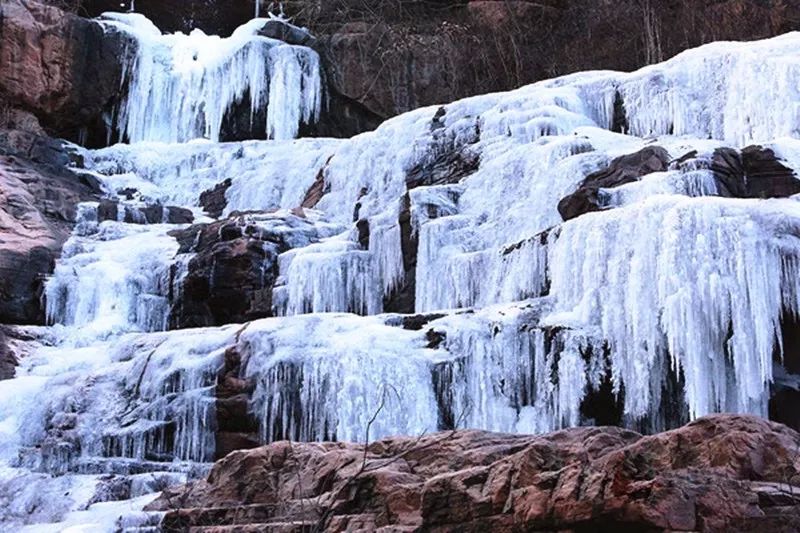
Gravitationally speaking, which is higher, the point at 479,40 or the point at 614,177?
the point at 479,40

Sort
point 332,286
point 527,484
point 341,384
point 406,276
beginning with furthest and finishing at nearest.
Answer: point 332,286, point 406,276, point 341,384, point 527,484

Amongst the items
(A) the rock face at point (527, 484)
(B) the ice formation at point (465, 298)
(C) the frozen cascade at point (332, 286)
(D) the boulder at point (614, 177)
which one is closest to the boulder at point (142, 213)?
(B) the ice formation at point (465, 298)

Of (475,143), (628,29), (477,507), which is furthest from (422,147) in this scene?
(477,507)

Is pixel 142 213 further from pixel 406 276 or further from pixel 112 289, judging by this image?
pixel 406 276

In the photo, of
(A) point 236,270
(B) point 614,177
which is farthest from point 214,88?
(B) point 614,177

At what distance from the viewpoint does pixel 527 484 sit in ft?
24.0

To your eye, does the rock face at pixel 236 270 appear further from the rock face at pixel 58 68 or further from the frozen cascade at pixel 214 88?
the frozen cascade at pixel 214 88

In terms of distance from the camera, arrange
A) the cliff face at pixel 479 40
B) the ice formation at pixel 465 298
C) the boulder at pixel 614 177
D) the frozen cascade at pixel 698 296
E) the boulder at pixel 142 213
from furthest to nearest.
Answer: the cliff face at pixel 479 40
the boulder at pixel 142 213
the boulder at pixel 614 177
the ice formation at pixel 465 298
the frozen cascade at pixel 698 296

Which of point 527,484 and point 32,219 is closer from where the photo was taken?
point 527,484

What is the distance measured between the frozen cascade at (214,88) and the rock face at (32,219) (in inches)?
138

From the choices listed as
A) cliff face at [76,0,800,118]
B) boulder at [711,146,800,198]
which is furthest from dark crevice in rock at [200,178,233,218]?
boulder at [711,146,800,198]

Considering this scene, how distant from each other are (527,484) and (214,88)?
22.3 m

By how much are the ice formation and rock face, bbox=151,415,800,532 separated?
804 millimetres

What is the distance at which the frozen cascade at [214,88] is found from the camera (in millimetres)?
27609
